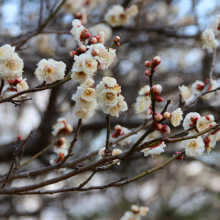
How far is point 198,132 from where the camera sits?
142 centimetres

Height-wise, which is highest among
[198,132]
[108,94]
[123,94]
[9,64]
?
[9,64]

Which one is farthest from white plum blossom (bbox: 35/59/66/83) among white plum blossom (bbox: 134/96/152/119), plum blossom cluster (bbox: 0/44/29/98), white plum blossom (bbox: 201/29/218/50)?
white plum blossom (bbox: 201/29/218/50)

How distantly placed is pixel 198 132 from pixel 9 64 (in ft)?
3.36

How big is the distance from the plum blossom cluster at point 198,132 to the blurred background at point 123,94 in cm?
100

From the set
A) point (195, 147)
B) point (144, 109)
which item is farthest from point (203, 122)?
point (144, 109)

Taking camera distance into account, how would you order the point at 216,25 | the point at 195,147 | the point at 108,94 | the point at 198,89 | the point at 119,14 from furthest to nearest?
the point at 119,14
the point at 216,25
the point at 198,89
the point at 195,147
the point at 108,94

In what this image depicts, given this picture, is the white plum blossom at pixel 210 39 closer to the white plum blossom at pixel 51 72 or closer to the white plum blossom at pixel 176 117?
the white plum blossom at pixel 176 117

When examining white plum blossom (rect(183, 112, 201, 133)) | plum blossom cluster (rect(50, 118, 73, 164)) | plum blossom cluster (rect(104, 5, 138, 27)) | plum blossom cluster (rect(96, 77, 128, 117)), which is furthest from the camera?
plum blossom cluster (rect(104, 5, 138, 27))

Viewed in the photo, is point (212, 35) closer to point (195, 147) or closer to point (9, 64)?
point (195, 147)

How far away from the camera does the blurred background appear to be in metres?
3.93

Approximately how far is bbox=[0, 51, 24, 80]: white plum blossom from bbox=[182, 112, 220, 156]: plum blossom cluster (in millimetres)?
932

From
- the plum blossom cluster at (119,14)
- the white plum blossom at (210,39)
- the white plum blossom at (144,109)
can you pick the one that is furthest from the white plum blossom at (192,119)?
the plum blossom cluster at (119,14)

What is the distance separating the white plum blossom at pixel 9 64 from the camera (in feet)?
4.59

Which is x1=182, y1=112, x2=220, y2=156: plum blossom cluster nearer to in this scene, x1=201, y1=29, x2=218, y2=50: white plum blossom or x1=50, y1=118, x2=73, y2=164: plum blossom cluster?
x1=50, y1=118, x2=73, y2=164: plum blossom cluster
